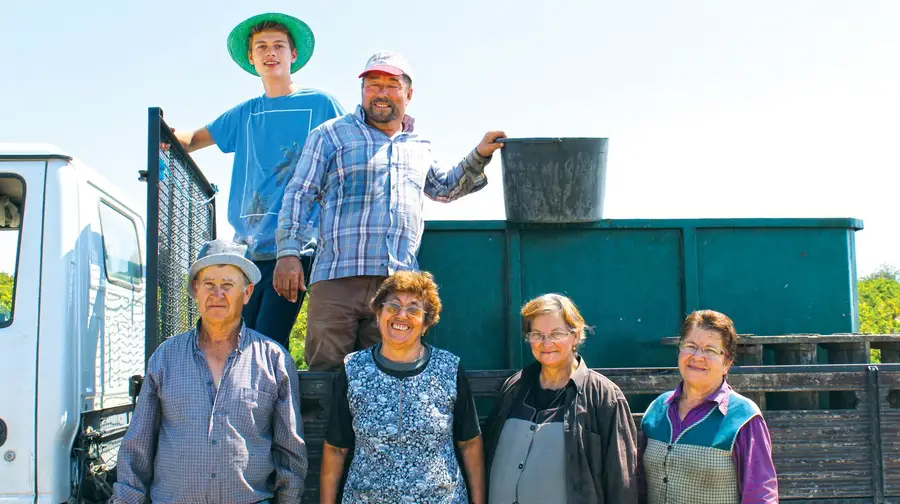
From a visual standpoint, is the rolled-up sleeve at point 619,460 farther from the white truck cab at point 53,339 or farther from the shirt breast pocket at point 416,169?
Result: the white truck cab at point 53,339

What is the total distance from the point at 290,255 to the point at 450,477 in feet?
3.99

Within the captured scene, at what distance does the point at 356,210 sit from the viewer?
3689 mm

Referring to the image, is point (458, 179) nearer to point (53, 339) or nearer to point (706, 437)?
point (706, 437)

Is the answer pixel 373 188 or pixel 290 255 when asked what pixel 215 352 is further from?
pixel 373 188

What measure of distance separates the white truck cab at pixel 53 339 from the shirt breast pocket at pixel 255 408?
0.88 metres

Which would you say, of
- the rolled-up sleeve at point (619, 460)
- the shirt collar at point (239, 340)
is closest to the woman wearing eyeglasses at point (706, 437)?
the rolled-up sleeve at point (619, 460)

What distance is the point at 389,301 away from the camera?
3.18 meters

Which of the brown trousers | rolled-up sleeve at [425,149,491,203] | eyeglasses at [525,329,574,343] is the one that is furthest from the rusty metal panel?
the brown trousers

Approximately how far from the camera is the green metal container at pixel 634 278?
4.24 metres

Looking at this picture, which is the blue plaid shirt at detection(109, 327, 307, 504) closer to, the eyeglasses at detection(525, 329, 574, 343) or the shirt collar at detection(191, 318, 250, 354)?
the shirt collar at detection(191, 318, 250, 354)

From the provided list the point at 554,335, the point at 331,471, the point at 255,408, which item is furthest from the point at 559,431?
the point at 255,408

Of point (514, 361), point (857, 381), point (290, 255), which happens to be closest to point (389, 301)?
point (290, 255)

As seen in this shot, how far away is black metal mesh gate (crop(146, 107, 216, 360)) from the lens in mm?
3672

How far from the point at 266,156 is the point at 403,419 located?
188cm
